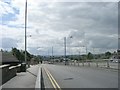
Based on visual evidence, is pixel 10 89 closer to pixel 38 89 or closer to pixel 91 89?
pixel 38 89

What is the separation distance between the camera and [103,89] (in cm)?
1492

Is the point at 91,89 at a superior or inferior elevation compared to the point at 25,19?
inferior

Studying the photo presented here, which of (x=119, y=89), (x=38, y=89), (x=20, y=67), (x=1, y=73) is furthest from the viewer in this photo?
(x=20, y=67)

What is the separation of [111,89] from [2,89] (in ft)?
19.7

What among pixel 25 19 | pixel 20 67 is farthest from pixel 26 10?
pixel 20 67

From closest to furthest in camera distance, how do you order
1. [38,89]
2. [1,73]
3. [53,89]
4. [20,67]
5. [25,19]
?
[38,89]
[53,89]
[1,73]
[20,67]
[25,19]

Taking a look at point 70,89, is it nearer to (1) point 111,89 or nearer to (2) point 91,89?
(2) point 91,89

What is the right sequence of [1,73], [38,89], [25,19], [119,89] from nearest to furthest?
[38,89], [119,89], [1,73], [25,19]

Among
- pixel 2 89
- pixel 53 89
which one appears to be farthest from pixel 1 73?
pixel 53 89

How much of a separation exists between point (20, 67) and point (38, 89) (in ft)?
87.6

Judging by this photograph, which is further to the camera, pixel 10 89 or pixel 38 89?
pixel 10 89

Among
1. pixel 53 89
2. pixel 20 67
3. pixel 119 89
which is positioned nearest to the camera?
pixel 119 89

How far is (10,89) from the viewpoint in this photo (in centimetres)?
1616

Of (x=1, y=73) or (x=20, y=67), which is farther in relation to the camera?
(x=20, y=67)
